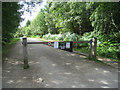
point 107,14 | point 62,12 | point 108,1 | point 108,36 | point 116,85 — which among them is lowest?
point 116,85

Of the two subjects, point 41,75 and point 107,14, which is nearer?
point 41,75

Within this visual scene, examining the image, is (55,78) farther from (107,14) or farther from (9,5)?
(107,14)

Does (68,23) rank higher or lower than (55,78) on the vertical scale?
higher

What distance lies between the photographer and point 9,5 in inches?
220

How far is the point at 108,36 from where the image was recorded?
8.00m

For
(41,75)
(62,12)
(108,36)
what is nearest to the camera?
(41,75)

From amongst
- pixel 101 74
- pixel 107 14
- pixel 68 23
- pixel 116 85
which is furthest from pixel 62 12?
pixel 116 85

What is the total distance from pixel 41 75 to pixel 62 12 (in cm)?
1010

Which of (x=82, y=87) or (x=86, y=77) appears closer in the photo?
(x=82, y=87)

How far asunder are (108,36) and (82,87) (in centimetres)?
677

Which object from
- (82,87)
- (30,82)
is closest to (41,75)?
(30,82)

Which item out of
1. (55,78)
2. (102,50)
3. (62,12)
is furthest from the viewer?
(62,12)

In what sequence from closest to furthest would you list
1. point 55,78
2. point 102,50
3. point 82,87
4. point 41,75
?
point 82,87 → point 55,78 → point 41,75 → point 102,50

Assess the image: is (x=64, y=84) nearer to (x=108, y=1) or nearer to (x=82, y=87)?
(x=82, y=87)
